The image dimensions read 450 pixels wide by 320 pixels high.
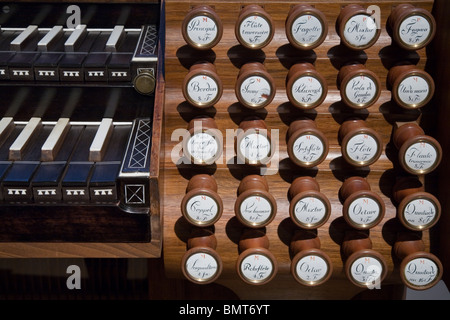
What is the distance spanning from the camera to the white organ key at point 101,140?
4.56 ft

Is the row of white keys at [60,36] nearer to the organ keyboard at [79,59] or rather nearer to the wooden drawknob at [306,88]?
the organ keyboard at [79,59]

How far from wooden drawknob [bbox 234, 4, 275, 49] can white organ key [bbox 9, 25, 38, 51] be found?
619 millimetres

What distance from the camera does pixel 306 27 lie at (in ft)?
4.46

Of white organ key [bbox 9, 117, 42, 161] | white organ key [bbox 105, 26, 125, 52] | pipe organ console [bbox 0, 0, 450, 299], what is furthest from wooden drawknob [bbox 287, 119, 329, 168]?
white organ key [bbox 9, 117, 42, 161]

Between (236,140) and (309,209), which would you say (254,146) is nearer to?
(236,140)

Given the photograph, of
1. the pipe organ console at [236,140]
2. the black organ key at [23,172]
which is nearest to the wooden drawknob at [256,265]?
the pipe organ console at [236,140]

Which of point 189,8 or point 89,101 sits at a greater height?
point 189,8

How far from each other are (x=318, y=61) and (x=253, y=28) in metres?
0.23

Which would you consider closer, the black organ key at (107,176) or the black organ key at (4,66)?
the black organ key at (107,176)

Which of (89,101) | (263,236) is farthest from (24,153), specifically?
(263,236)

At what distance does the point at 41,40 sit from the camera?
4.99ft

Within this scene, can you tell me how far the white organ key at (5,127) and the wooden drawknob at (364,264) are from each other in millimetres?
999

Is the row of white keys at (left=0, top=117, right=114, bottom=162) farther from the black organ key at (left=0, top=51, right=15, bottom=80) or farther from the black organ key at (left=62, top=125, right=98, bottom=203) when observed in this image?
the black organ key at (left=0, top=51, right=15, bottom=80)
